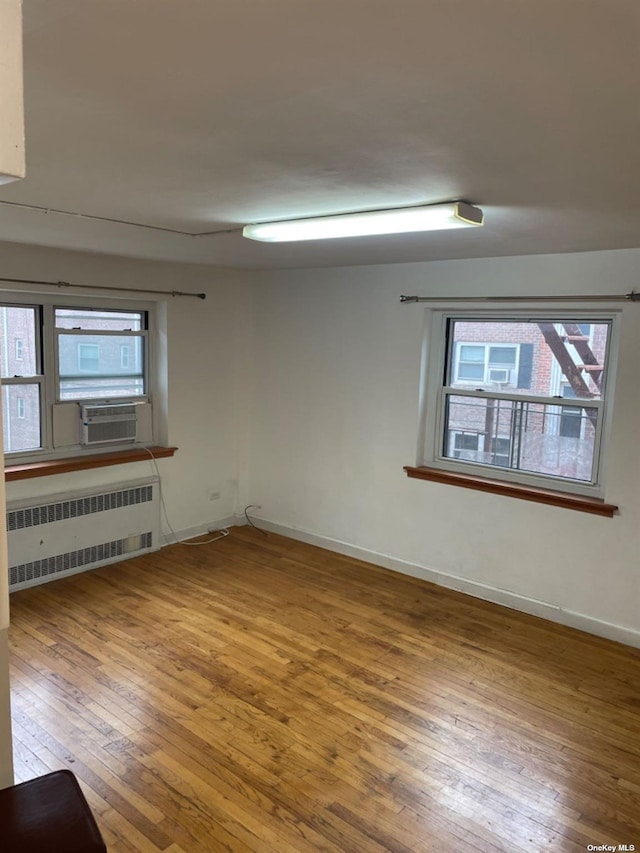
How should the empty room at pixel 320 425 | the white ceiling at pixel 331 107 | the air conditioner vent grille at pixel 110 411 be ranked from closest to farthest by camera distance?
the white ceiling at pixel 331 107, the empty room at pixel 320 425, the air conditioner vent grille at pixel 110 411

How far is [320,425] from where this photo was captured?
517 centimetres

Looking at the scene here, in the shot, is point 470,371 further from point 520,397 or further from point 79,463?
point 79,463

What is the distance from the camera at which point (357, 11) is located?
3.26 feet

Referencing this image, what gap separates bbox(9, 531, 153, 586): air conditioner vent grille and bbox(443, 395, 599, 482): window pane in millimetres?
2666

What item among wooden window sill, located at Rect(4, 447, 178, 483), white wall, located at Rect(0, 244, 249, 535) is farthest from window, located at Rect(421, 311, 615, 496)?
wooden window sill, located at Rect(4, 447, 178, 483)

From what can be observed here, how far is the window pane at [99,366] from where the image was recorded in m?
4.55

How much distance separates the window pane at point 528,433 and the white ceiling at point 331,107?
1.56 meters

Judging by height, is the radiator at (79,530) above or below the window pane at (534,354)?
below

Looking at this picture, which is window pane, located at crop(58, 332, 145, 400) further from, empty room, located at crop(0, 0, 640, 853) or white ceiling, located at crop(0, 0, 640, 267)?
white ceiling, located at crop(0, 0, 640, 267)

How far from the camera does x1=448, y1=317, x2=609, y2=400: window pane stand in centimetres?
388

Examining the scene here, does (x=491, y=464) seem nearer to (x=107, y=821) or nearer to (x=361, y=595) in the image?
(x=361, y=595)

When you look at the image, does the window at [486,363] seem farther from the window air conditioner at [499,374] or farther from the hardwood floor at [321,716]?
the hardwood floor at [321,716]

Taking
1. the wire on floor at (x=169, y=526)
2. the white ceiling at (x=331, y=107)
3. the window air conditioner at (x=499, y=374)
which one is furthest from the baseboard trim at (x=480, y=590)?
the white ceiling at (x=331, y=107)

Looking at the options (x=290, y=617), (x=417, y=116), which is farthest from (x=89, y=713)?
(x=417, y=116)
